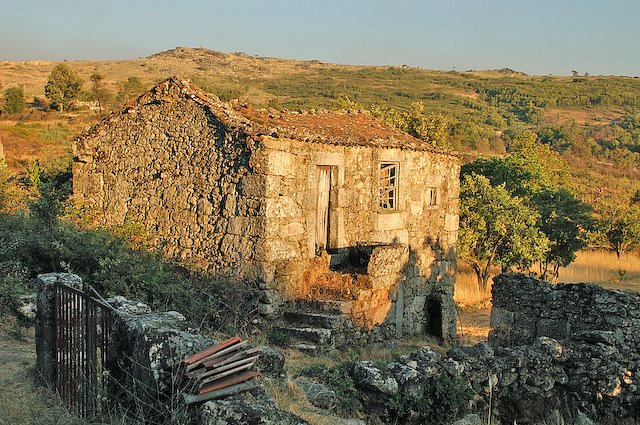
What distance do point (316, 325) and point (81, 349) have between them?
606cm

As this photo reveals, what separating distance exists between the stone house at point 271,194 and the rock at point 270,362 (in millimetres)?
4008

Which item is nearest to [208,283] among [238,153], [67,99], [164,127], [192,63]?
[238,153]

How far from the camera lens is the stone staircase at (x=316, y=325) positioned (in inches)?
403

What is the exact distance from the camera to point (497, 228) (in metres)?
18.5

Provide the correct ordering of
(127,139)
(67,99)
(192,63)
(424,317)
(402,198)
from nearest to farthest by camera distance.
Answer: (127,139), (402,198), (424,317), (67,99), (192,63)

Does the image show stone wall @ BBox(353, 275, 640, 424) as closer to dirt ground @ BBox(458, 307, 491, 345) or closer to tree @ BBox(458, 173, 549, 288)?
dirt ground @ BBox(458, 307, 491, 345)

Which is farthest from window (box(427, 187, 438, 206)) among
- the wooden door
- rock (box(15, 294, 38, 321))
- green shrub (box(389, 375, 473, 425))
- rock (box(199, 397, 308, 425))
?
rock (box(199, 397, 308, 425))

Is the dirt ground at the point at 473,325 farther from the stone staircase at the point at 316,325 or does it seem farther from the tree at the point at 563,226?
the stone staircase at the point at 316,325

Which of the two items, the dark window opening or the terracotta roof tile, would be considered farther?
the dark window opening

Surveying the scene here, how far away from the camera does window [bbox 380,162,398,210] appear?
534 inches

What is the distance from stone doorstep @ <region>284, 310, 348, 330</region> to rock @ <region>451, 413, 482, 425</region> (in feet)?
14.8

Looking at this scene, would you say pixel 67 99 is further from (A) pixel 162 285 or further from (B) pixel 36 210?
(A) pixel 162 285

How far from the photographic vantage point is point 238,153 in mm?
10711

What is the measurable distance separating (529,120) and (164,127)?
52760 mm
